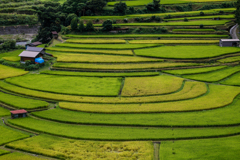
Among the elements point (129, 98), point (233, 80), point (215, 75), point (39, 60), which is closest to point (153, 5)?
point (215, 75)

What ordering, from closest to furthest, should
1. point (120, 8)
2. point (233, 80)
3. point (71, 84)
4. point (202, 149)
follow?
point (202, 149), point (233, 80), point (71, 84), point (120, 8)

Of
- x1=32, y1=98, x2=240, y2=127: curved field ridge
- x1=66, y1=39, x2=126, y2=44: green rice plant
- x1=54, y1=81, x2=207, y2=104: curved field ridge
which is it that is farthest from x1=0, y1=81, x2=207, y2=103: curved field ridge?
x1=66, y1=39, x2=126, y2=44: green rice plant

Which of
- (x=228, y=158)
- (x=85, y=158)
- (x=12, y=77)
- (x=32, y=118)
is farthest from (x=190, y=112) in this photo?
(x=12, y=77)

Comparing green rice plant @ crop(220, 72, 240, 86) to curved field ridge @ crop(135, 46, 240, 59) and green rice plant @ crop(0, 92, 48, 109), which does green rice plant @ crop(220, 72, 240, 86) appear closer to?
curved field ridge @ crop(135, 46, 240, 59)

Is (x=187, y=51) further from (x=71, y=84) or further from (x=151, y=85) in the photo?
(x=71, y=84)

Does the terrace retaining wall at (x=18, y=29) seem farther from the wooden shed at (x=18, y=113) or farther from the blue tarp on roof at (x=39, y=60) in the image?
the wooden shed at (x=18, y=113)
